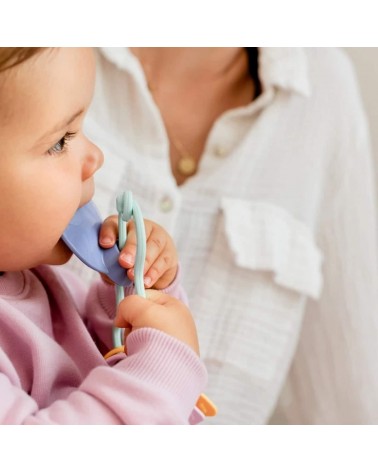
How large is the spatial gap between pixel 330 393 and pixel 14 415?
0.88 meters

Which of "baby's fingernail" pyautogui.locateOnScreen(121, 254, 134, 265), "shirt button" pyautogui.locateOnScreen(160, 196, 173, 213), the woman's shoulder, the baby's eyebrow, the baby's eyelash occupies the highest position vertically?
the baby's eyebrow

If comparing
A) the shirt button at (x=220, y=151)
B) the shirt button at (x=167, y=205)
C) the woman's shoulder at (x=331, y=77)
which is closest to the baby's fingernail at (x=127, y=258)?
the shirt button at (x=167, y=205)

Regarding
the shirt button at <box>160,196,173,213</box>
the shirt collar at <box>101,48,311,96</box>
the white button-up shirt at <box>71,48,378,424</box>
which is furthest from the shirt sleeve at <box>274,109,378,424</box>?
the shirt button at <box>160,196,173,213</box>

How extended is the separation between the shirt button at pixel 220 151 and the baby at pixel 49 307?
525 mm

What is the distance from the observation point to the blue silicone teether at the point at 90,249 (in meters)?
0.71

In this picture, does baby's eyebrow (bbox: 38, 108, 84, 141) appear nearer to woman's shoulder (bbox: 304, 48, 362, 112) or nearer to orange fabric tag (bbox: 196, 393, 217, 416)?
orange fabric tag (bbox: 196, 393, 217, 416)

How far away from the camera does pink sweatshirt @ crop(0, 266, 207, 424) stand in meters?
0.60


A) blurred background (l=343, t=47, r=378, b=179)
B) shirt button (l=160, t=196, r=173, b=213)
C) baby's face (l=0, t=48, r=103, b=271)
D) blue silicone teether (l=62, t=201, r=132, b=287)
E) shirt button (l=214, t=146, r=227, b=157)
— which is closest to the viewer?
baby's face (l=0, t=48, r=103, b=271)

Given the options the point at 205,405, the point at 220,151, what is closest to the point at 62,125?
the point at 205,405

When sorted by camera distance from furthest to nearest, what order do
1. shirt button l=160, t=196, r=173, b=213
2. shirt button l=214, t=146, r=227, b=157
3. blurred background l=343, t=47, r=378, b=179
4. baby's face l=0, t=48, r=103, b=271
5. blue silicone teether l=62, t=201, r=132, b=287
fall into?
blurred background l=343, t=47, r=378, b=179
shirt button l=214, t=146, r=227, b=157
shirt button l=160, t=196, r=173, b=213
blue silicone teether l=62, t=201, r=132, b=287
baby's face l=0, t=48, r=103, b=271

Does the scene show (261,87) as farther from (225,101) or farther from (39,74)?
(39,74)

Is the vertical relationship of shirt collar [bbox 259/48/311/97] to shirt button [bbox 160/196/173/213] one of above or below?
above

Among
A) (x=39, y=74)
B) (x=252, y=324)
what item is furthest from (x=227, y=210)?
(x=39, y=74)
